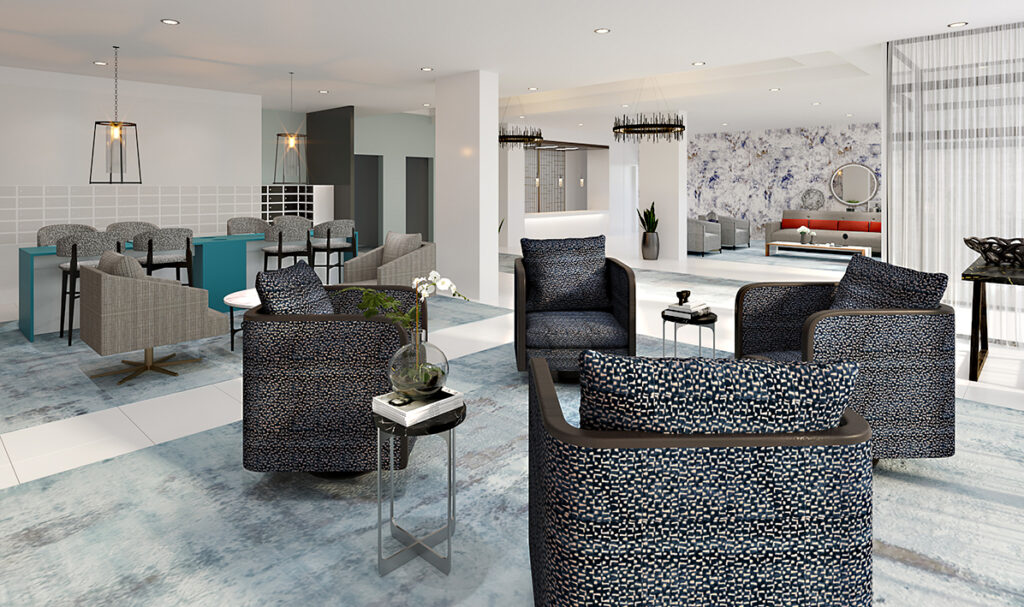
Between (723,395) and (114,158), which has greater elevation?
(114,158)

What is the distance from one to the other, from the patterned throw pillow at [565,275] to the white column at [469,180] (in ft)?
9.30

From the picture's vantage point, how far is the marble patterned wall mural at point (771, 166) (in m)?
13.7

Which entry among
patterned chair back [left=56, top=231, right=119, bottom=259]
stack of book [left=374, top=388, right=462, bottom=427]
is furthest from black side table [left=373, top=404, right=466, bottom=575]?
patterned chair back [left=56, top=231, right=119, bottom=259]

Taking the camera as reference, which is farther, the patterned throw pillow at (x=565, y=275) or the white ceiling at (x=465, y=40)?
the white ceiling at (x=465, y=40)

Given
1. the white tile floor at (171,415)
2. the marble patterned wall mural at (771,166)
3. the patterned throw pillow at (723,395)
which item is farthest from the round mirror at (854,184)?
the patterned throw pillow at (723,395)

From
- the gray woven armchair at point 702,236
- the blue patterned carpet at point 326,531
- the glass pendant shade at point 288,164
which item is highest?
the glass pendant shade at point 288,164

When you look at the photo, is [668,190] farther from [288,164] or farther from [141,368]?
[141,368]

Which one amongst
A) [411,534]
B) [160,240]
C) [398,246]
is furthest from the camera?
[398,246]

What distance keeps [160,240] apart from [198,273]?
1.84 ft

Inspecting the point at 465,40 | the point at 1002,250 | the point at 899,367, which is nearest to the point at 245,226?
the point at 465,40

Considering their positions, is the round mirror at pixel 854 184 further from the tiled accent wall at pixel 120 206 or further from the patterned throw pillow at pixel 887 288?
the patterned throw pillow at pixel 887 288

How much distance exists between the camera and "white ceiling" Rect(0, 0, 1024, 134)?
4875mm

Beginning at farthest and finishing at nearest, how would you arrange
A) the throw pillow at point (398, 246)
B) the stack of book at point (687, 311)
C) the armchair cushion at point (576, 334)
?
the throw pillow at point (398, 246) < the armchair cushion at point (576, 334) < the stack of book at point (687, 311)

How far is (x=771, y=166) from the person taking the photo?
14.7m
